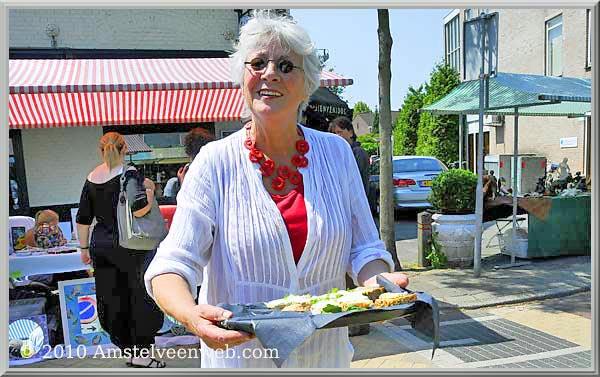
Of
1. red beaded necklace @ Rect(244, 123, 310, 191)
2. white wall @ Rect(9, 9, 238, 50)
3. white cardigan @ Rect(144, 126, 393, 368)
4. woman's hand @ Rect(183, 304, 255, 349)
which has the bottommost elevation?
woman's hand @ Rect(183, 304, 255, 349)

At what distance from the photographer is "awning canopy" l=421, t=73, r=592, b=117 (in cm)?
685

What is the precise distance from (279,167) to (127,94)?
8.08 metres

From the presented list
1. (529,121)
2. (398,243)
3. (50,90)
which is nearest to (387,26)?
(50,90)

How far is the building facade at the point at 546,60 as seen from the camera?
14398mm

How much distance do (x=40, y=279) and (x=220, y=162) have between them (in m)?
4.57

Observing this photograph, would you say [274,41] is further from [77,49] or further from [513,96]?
[77,49]

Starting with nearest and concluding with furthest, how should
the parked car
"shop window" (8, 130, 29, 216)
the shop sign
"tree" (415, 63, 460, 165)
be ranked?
"shop window" (8, 130, 29, 216), the parked car, the shop sign, "tree" (415, 63, 460, 165)

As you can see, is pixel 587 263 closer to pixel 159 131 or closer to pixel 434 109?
pixel 434 109

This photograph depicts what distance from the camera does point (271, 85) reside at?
5.49ft

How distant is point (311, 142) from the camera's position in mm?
1854

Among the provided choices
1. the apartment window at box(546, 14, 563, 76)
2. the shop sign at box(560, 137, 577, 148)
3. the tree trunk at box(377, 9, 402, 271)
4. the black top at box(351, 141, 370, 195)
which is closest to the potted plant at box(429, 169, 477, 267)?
the tree trunk at box(377, 9, 402, 271)

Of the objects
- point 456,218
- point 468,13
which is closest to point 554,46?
point 456,218

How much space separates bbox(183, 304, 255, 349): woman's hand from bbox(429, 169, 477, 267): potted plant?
236 inches

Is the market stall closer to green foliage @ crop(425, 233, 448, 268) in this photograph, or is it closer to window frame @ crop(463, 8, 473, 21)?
green foliage @ crop(425, 233, 448, 268)
